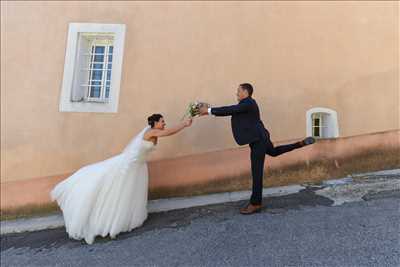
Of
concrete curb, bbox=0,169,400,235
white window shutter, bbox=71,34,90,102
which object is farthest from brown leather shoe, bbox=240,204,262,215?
white window shutter, bbox=71,34,90,102

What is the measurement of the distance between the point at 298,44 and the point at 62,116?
439 centimetres

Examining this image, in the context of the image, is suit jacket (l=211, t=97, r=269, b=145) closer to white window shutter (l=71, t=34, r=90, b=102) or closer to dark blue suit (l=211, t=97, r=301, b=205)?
dark blue suit (l=211, t=97, r=301, b=205)

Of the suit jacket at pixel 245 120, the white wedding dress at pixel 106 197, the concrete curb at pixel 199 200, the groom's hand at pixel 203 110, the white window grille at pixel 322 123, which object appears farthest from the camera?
the white window grille at pixel 322 123

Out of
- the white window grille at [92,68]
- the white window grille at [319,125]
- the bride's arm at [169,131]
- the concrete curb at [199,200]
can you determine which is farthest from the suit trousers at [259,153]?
the white window grille at [92,68]

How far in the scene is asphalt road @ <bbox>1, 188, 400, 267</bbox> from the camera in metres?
2.76

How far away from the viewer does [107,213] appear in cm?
382

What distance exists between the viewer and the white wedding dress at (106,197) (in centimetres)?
381

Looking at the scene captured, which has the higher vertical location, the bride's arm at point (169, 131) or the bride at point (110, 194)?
the bride's arm at point (169, 131)

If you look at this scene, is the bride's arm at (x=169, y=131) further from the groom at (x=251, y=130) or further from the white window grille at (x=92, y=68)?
the white window grille at (x=92, y=68)

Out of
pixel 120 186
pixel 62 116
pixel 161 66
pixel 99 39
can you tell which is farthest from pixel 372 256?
pixel 99 39

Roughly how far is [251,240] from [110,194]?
1.89 m

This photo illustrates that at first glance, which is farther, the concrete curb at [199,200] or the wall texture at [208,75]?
the wall texture at [208,75]

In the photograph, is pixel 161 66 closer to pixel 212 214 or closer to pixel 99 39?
pixel 99 39

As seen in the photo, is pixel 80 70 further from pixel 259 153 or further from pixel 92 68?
pixel 259 153
